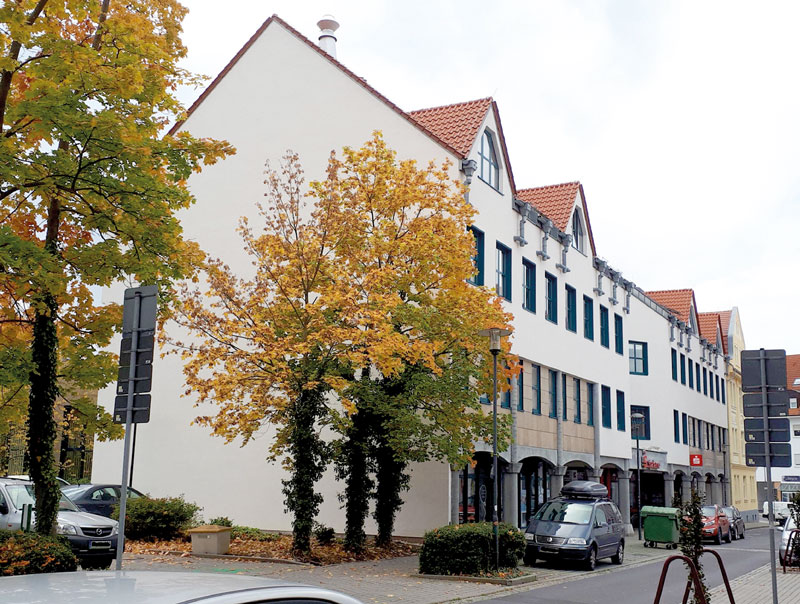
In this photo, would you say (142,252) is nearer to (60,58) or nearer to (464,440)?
(60,58)

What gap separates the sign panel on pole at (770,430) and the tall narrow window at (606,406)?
25.8m

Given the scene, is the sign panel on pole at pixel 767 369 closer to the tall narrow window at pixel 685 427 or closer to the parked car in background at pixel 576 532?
the parked car in background at pixel 576 532

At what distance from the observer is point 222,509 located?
2809 centimetres

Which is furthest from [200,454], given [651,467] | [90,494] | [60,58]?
[651,467]

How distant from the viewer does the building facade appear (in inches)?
1077

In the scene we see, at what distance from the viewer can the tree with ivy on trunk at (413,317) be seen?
21078 mm

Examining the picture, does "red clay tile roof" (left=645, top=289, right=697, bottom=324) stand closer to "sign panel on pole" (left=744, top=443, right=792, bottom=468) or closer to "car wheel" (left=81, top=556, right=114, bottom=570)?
"sign panel on pole" (left=744, top=443, right=792, bottom=468)

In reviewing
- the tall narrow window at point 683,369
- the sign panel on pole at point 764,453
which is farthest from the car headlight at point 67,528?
the tall narrow window at point 683,369

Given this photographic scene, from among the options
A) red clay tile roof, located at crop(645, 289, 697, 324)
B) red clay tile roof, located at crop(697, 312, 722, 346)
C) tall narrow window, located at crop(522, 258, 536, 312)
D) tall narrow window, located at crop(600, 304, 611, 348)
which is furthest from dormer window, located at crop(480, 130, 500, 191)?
red clay tile roof, located at crop(697, 312, 722, 346)

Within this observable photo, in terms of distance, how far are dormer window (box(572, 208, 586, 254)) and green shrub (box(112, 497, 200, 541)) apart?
20.5 metres

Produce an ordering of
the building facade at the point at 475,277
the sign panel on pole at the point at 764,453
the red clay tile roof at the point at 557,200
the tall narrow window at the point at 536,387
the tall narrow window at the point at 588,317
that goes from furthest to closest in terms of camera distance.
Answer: the tall narrow window at the point at 588,317 → the red clay tile roof at the point at 557,200 → the tall narrow window at the point at 536,387 → the building facade at the point at 475,277 → the sign panel on pole at the point at 764,453

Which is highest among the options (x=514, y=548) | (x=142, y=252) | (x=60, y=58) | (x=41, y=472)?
(x=60, y=58)

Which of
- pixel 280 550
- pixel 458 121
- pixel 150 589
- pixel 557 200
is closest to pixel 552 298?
pixel 557 200

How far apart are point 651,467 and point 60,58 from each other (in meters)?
38.9
